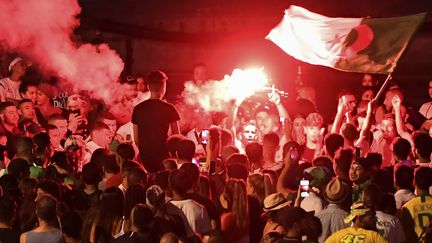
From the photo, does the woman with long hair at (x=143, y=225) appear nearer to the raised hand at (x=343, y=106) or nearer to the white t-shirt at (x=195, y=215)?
the white t-shirt at (x=195, y=215)

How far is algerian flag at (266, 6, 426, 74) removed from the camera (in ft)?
46.4

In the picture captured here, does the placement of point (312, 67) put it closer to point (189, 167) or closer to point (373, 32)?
point (373, 32)

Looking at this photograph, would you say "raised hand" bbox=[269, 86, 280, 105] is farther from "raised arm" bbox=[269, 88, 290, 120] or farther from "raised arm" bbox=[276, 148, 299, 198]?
"raised arm" bbox=[276, 148, 299, 198]

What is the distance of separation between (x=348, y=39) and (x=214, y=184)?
4.26m

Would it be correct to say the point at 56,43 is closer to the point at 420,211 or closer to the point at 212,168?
the point at 212,168

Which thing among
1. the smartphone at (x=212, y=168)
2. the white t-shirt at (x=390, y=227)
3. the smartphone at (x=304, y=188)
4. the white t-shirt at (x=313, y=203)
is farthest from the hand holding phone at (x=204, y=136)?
the white t-shirt at (x=390, y=227)

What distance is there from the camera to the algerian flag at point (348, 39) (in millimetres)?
14148

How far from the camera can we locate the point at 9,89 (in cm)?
1650

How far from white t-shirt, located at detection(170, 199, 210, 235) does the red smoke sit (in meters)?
7.93

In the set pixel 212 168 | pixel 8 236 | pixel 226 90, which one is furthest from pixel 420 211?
pixel 226 90

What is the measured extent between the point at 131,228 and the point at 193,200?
0.72 m

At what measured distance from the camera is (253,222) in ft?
34.0

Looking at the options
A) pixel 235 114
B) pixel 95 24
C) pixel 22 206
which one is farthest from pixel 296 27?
pixel 22 206

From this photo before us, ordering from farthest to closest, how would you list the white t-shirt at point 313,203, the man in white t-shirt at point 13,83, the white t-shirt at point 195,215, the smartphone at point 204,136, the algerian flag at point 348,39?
the man in white t-shirt at point 13,83 → the smartphone at point 204,136 → the algerian flag at point 348,39 → the white t-shirt at point 313,203 → the white t-shirt at point 195,215
